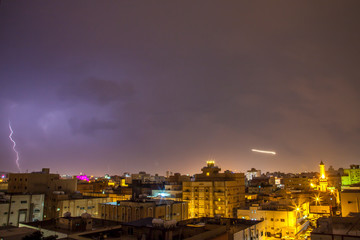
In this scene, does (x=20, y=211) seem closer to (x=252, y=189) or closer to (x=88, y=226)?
(x=88, y=226)

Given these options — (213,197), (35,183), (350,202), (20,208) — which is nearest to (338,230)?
(350,202)

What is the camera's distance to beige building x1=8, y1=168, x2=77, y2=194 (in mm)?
80625

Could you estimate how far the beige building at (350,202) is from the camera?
180 feet

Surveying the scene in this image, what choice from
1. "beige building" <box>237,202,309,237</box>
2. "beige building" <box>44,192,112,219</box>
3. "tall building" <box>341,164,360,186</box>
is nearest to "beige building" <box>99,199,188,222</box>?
"beige building" <box>44,192,112,219</box>

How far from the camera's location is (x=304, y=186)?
14962 cm

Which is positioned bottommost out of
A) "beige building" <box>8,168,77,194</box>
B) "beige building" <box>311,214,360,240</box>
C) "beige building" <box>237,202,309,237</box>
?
"beige building" <box>237,202,309,237</box>

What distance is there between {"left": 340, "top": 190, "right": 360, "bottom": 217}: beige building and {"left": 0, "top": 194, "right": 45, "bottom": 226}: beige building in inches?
2874

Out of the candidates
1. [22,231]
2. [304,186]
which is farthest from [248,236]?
[304,186]

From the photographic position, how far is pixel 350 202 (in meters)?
55.7

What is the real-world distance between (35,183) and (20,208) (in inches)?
698

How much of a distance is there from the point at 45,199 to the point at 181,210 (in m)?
37.5

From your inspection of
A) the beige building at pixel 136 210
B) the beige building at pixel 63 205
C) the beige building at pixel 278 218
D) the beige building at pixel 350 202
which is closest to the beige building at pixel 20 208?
the beige building at pixel 63 205

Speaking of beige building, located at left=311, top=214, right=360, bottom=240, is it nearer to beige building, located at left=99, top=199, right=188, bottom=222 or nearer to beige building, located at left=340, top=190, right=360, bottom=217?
beige building, located at left=340, top=190, right=360, bottom=217

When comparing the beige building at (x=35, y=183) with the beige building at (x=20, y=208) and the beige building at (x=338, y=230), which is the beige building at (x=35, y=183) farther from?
the beige building at (x=338, y=230)
